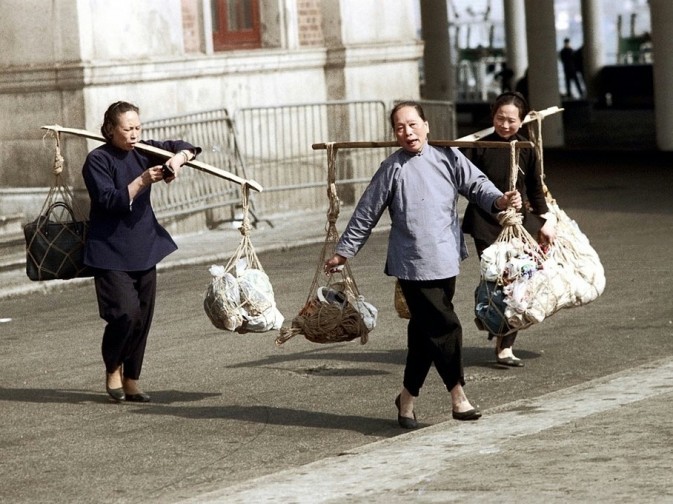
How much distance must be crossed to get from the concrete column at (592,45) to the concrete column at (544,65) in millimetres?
11130

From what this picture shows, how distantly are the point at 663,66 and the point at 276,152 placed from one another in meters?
10.4

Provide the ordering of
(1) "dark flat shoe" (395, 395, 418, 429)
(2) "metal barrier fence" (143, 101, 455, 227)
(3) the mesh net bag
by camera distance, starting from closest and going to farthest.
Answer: (1) "dark flat shoe" (395, 395, 418, 429)
(3) the mesh net bag
(2) "metal barrier fence" (143, 101, 455, 227)

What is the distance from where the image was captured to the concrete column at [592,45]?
4119 centimetres

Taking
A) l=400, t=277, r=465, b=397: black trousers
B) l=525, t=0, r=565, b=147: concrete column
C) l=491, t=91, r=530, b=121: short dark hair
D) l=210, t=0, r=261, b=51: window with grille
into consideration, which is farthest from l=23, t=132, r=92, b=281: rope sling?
l=525, t=0, r=565, b=147: concrete column

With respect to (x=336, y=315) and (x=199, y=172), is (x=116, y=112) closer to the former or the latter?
(x=336, y=315)

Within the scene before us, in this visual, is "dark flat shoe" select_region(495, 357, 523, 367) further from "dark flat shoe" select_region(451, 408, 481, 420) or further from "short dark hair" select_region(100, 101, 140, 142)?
"short dark hair" select_region(100, 101, 140, 142)

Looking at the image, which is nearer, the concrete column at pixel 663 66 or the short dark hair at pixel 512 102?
the short dark hair at pixel 512 102

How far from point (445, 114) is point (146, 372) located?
34.5ft

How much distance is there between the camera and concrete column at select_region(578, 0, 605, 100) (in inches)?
1622

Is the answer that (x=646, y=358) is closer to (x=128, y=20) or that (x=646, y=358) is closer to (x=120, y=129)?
(x=120, y=129)

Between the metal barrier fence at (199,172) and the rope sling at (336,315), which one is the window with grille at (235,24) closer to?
the metal barrier fence at (199,172)

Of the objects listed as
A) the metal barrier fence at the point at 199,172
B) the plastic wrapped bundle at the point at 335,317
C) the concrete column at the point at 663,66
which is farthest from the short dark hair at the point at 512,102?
the concrete column at the point at 663,66

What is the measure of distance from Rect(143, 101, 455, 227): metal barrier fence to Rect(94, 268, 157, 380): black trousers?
7.31 metres

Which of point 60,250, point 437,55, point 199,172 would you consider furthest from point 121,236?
point 437,55
